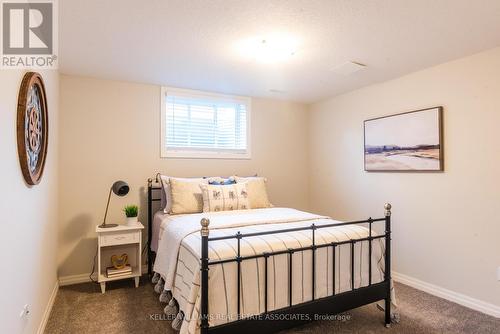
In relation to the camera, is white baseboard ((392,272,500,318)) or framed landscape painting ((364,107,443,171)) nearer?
white baseboard ((392,272,500,318))

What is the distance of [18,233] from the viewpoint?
1605 millimetres

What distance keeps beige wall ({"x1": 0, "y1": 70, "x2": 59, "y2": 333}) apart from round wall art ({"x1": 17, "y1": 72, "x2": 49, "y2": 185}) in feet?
0.13

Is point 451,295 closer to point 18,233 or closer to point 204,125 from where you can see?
point 204,125

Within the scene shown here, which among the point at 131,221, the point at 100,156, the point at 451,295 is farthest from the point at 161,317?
the point at 451,295

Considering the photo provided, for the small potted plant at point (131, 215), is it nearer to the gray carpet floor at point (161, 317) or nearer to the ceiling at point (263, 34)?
the gray carpet floor at point (161, 317)

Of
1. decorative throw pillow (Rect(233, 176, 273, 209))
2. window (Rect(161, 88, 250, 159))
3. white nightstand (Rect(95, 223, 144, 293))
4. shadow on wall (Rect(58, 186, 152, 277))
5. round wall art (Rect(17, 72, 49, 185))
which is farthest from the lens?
window (Rect(161, 88, 250, 159))

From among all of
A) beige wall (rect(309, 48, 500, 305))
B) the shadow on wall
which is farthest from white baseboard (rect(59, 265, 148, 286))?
beige wall (rect(309, 48, 500, 305))

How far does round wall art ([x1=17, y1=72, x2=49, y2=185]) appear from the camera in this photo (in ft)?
5.24

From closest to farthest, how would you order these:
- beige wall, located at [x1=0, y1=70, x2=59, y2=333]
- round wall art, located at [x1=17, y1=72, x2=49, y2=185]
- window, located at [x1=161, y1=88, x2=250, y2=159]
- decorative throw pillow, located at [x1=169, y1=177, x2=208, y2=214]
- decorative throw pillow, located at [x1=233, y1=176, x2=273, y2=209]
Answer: beige wall, located at [x1=0, y1=70, x2=59, y2=333], round wall art, located at [x1=17, y1=72, x2=49, y2=185], decorative throw pillow, located at [x1=169, y1=177, x2=208, y2=214], decorative throw pillow, located at [x1=233, y1=176, x2=273, y2=209], window, located at [x1=161, y1=88, x2=250, y2=159]

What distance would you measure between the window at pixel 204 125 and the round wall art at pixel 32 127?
4.95 ft

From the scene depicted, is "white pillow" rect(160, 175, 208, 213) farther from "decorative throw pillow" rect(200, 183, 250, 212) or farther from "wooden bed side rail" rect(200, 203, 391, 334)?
"wooden bed side rail" rect(200, 203, 391, 334)

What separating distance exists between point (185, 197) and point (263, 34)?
5.76 feet

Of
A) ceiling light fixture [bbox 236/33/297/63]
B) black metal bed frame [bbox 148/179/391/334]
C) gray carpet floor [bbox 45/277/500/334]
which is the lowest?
gray carpet floor [bbox 45/277/500/334]

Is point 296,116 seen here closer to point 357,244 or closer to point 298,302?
point 357,244
